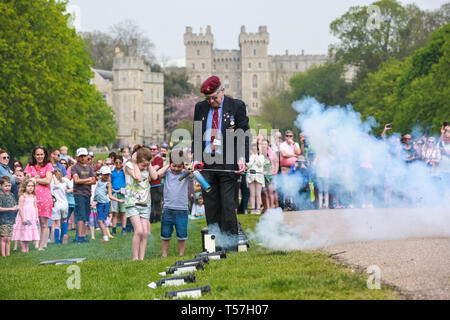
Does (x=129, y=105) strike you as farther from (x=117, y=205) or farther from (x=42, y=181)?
(x=42, y=181)

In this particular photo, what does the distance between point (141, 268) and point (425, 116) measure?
4078 cm

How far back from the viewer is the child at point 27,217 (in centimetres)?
1526

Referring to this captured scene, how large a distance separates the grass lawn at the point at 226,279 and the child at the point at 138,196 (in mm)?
586

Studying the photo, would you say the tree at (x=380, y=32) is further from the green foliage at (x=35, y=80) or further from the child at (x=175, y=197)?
the child at (x=175, y=197)

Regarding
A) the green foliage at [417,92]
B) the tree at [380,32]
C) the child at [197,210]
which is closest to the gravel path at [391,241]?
the child at [197,210]

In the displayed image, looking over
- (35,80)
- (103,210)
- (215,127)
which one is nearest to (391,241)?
(215,127)

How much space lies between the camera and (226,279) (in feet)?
27.8

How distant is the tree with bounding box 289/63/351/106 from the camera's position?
89.8 m

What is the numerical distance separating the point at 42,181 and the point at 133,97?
108m

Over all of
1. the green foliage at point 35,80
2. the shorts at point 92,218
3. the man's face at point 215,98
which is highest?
the green foliage at point 35,80

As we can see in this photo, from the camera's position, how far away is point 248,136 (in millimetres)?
10500

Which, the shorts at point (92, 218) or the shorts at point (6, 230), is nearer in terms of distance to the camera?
the shorts at point (6, 230)
